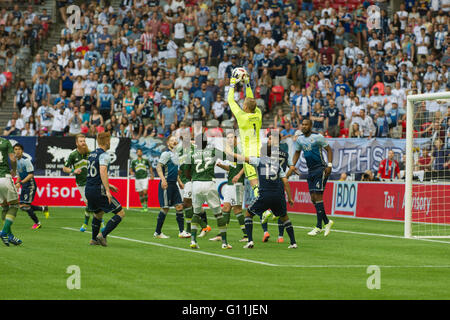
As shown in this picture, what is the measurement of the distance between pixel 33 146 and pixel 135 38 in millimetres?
8510

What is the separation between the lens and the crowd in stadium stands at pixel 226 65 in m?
31.8

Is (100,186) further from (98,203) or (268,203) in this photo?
(268,203)

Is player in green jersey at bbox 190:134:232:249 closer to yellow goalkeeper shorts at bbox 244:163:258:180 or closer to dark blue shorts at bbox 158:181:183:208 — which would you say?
yellow goalkeeper shorts at bbox 244:163:258:180

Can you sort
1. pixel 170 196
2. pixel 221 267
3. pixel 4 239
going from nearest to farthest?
pixel 221 267
pixel 4 239
pixel 170 196

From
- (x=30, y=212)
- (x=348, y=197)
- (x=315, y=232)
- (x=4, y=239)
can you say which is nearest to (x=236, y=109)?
(x=315, y=232)

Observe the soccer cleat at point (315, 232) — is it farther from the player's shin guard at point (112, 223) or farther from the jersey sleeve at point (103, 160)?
the jersey sleeve at point (103, 160)

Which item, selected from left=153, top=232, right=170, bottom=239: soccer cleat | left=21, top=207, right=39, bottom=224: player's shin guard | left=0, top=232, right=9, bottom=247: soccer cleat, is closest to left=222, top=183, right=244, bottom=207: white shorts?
left=153, top=232, right=170, bottom=239: soccer cleat

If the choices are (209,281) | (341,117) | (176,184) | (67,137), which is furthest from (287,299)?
(67,137)

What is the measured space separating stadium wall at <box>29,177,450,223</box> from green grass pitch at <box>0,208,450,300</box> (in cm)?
454

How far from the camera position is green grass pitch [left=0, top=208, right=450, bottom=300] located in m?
10.8

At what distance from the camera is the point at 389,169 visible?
93.2ft

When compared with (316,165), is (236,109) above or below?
above

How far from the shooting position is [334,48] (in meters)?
36.2

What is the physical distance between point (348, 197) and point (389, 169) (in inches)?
65.8
